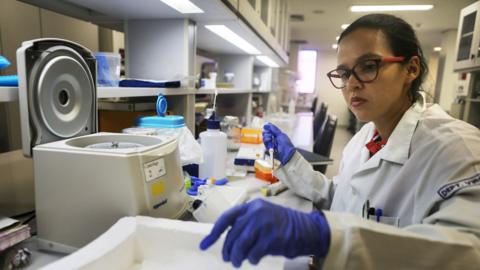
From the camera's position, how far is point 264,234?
0.50 m

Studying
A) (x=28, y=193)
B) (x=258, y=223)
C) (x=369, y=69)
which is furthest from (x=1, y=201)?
(x=369, y=69)

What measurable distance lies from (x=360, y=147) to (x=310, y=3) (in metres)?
3.53

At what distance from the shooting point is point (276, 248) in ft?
1.65

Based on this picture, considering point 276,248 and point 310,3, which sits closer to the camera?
point 276,248

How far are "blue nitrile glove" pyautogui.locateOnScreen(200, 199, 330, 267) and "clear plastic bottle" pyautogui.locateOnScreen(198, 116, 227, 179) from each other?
707 millimetres

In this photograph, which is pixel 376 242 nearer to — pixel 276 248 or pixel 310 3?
pixel 276 248

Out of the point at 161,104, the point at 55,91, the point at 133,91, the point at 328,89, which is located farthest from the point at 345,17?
the point at 55,91

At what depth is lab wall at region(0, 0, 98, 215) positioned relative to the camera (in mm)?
823

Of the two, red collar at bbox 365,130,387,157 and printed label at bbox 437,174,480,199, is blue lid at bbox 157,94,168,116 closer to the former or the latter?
red collar at bbox 365,130,387,157

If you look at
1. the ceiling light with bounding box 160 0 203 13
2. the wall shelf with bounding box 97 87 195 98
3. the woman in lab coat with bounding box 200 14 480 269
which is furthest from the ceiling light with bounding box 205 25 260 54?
the woman in lab coat with bounding box 200 14 480 269

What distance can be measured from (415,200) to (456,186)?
13cm

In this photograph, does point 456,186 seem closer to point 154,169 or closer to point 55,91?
point 154,169

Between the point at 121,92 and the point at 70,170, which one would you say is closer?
the point at 70,170

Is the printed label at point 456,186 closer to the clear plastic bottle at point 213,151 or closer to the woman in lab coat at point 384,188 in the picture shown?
the woman in lab coat at point 384,188
